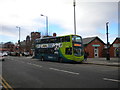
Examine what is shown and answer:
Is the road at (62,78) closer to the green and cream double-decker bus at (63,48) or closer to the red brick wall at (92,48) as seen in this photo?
the green and cream double-decker bus at (63,48)

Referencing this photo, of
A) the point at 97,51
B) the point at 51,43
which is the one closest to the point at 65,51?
the point at 51,43

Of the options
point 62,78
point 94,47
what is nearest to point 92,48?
point 94,47

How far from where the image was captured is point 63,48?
2284 centimetres

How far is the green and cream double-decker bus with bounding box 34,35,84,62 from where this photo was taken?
21.7 meters

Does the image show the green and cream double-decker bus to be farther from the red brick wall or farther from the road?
the red brick wall

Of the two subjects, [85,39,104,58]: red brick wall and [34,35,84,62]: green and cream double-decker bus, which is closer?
[34,35,84,62]: green and cream double-decker bus

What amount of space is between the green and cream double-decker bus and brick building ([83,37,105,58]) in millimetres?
13589

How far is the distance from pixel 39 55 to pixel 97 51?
56.3 ft

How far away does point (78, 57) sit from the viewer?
21.5 meters

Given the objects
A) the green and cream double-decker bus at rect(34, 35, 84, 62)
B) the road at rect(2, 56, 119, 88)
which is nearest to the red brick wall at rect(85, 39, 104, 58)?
the green and cream double-decker bus at rect(34, 35, 84, 62)

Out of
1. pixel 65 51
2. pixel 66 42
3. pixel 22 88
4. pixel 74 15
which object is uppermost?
pixel 74 15

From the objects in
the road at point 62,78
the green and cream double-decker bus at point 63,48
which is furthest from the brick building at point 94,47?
the road at point 62,78

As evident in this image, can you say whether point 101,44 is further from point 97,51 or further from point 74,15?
point 74,15

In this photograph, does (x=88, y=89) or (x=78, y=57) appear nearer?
(x=88, y=89)
